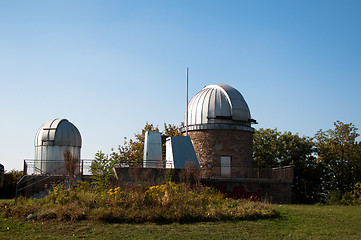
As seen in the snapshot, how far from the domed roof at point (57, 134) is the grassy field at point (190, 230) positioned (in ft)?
46.5

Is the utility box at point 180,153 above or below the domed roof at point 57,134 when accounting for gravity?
below

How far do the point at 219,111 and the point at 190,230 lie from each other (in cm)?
1606

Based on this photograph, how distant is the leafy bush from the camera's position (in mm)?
11727

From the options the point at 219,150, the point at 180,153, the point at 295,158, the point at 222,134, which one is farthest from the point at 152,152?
the point at 295,158

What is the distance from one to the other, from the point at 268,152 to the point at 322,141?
4077 mm

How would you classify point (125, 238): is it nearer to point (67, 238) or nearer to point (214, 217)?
point (67, 238)

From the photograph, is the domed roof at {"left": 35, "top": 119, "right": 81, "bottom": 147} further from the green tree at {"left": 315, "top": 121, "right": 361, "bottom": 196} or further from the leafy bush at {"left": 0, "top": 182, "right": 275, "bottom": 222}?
the green tree at {"left": 315, "top": 121, "right": 361, "bottom": 196}

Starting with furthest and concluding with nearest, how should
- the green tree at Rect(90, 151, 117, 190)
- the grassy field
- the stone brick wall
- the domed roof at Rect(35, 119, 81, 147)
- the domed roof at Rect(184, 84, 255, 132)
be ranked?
the domed roof at Rect(184, 84, 255, 132) → the domed roof at Rect(35, 119, 81, 147) → the stone brick wall → the green tree at Rect(90, 151, 117, 190) → the grassy field

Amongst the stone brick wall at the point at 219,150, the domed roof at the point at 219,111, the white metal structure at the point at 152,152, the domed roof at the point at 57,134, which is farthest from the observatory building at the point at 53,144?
the stone brick wall at the point at 219,150

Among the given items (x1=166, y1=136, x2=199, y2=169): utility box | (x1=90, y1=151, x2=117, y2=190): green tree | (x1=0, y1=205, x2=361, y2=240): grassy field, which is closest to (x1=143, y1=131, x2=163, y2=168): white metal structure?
(x1=166, y1=136, x2=199, y2=169): utility box

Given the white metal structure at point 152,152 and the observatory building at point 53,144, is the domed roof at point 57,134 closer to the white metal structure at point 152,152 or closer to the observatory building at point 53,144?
the observatory building at point 53,144

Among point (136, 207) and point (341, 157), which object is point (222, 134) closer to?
point (341, 157)

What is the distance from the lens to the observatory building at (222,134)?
25344 millimetres

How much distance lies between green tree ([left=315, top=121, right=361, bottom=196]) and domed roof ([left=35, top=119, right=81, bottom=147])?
57.6ft
